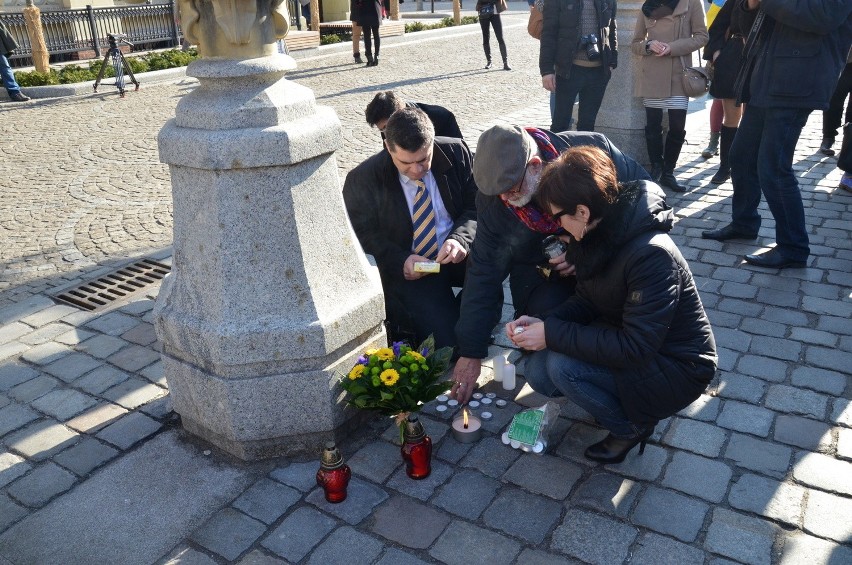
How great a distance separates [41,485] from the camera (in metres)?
3.25

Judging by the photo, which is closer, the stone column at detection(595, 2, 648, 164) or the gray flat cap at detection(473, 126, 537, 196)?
the gray flat cap at detection(473, 126, 537, 196)

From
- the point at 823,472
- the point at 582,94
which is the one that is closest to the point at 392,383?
the point at 823,472

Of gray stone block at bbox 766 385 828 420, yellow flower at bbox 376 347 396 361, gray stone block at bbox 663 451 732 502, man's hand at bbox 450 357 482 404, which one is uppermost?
yellow flower at bbox 376 347 396 361

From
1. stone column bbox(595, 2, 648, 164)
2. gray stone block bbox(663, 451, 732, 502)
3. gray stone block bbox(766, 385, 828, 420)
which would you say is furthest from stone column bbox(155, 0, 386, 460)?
stone column bbox(595, 2, 648, 164)

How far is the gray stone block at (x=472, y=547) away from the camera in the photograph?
2.76 m

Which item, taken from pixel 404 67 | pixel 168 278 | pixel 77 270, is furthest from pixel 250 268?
pixel 404 67

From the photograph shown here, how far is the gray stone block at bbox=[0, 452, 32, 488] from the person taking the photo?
330 centimetres

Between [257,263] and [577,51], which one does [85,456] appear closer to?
[257,263]

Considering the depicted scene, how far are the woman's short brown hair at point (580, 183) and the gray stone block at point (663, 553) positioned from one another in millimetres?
1226

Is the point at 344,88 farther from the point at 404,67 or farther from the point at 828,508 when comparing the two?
the point at 828,508

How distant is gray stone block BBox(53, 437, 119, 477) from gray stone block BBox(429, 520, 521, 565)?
1606mm

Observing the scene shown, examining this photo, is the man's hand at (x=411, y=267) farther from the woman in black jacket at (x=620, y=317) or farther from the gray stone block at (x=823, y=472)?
the gray stone block at (x=823, y=472)

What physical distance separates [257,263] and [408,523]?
1203mm

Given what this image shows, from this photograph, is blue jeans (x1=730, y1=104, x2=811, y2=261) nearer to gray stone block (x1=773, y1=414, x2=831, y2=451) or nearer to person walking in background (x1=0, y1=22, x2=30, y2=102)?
gray stone block (x1=773, y1=414, x2=831, y2=451)
